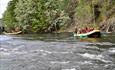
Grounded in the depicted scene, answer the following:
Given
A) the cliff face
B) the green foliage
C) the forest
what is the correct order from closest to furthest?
the cliff face, the forest, the green foliage

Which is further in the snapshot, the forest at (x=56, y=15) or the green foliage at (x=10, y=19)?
the green foliage at (x=10, y=19)

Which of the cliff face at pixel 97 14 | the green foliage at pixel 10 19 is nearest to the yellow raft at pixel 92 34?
the cliff face at pixel 97 14

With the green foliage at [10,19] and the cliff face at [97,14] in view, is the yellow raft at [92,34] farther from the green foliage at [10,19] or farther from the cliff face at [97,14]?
the green foliage at [10,19]

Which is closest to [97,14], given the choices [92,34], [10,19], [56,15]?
[56,15]

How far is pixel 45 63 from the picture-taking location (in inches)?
776

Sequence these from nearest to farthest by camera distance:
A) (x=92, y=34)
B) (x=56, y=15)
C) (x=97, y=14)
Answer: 1. (x=92, y=34)
2. (x=97, y=14)
3. (x=56, y=15)

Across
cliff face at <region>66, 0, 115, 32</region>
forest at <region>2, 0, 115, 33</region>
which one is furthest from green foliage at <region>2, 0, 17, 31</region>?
cliff face at <region>66, 0, 115, 32</region>

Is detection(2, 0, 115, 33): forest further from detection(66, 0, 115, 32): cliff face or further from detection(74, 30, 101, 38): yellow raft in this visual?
detection(74, 30, 101, 38): yellow raft

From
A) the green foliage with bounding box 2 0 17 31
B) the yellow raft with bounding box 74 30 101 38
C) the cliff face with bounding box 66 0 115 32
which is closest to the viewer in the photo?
the yellow raft with bounding box 74 30 101 38

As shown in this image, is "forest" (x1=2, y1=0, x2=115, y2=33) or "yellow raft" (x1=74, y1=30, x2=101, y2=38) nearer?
"yellow raft" (x1=74, y1=30, x2=101, y2=38)

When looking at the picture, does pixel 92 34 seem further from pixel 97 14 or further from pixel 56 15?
pixel 56 15

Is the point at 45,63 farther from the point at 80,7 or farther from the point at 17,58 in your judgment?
the point at 80,7

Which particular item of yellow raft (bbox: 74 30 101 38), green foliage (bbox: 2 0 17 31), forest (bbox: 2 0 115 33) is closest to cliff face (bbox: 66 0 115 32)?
forest (bbox: 2 0 115 33)

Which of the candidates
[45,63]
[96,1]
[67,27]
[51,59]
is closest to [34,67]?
[45,63]
